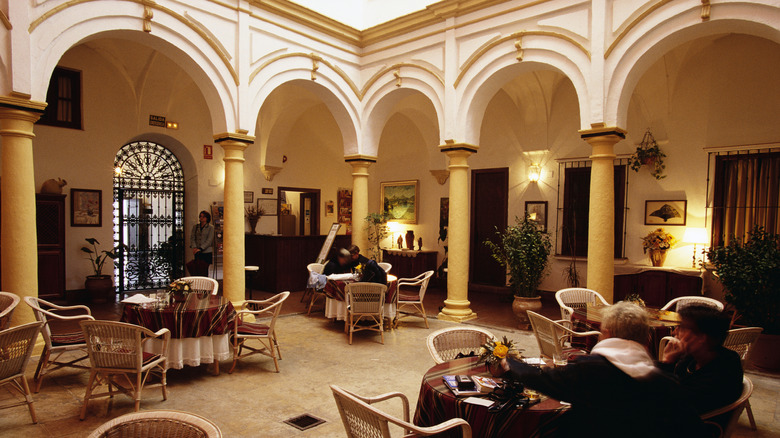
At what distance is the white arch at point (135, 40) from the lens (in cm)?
537

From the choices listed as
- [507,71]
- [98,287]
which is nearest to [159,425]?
[507,71]

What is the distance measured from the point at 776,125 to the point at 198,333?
8741 mm

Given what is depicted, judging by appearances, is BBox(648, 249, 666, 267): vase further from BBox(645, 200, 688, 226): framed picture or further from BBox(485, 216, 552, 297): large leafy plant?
BBox(485, 216, 552, 297): large leafy plant

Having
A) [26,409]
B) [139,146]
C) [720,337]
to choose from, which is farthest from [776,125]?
[139,146]

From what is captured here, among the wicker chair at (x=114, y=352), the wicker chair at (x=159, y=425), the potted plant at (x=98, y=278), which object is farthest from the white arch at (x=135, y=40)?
the wicker chair at (x=159, y=425)

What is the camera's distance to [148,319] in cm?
465

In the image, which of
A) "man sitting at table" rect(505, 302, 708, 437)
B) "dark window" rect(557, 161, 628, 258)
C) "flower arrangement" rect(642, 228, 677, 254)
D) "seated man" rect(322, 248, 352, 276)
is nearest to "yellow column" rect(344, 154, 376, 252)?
"seated man" rect(322, 248, 352, 276)

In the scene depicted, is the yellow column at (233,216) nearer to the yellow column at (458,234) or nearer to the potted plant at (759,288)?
the yellow column at (458,234)

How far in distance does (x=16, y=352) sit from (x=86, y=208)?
5874mm

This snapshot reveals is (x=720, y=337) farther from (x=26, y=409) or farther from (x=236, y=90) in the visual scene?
(x=236, y=90)

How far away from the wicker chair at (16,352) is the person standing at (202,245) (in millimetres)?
5477

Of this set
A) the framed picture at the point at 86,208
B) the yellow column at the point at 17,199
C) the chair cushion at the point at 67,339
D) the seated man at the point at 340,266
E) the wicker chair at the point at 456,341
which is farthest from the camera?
the framed picture at the point at 86,208

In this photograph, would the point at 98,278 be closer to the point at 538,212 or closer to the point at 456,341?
the point at 456,341

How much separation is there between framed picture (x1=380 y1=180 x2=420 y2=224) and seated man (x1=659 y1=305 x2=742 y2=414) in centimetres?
985
